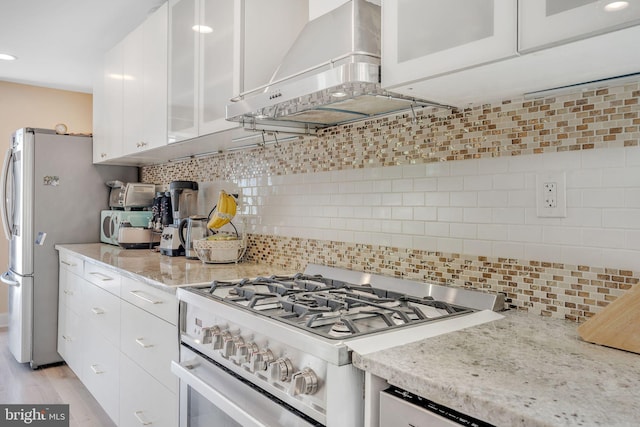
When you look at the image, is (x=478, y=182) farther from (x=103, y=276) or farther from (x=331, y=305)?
(x=103, y=276)

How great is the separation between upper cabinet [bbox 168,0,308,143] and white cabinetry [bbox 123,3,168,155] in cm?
20

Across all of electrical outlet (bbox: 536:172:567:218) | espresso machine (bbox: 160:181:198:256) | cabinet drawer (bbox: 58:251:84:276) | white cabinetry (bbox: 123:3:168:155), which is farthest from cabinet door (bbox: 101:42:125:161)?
electrical outlet (bbox: 536:172:567:218)

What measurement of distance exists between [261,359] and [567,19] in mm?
1064

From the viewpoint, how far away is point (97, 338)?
103 inches

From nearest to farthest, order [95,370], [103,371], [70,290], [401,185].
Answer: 1. [401,185]
2. [103,371]
3. [95,370]
4. [70,290]

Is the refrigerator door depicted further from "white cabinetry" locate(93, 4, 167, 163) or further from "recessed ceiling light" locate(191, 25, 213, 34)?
"recessed ceiling light" locate(191, 25, 213, 34)

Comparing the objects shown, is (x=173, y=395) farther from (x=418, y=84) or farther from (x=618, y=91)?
(x=618, y=91)

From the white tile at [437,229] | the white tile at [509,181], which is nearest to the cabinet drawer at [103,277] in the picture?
the white tile at [437,229]

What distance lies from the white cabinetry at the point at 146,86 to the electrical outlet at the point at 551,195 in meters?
1.98

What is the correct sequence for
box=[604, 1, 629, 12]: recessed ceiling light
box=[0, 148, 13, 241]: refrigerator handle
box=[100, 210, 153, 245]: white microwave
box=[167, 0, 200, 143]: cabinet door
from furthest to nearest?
box=[0, 148, 13, 241]: refrigerator handle, box=[100, 210, 153, 245]: white microwave, box=[167, 0, 200, 143]: cabinet door, box=[604, 1, 629, 12]: recessed ceiling light

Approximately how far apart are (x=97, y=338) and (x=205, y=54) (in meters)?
1.69

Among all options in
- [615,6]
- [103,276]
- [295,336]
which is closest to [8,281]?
[103,276]

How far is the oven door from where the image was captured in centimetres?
121

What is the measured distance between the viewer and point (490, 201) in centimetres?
145
